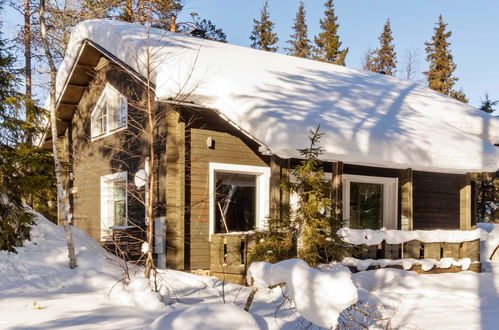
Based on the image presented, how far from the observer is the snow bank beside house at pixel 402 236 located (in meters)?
8.22

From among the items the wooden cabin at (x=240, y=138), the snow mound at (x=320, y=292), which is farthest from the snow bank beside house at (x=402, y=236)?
the snow mound at (x=320, y=292)

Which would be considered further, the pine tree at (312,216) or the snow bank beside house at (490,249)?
the snow bank beside house at (490,249)

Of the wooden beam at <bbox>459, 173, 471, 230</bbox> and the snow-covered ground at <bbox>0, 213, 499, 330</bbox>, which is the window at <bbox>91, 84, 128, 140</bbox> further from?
the wooden beam at <bbox>459, 173, 471, 230</bbox>

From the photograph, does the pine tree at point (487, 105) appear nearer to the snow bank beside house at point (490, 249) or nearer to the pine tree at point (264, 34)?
the snow bank beside house at point (490, 249)

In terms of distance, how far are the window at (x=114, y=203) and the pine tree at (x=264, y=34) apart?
1027 inches

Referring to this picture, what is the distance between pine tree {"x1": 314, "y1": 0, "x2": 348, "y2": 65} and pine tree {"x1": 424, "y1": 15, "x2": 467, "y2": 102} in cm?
527

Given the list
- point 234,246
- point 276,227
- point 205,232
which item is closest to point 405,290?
point 276,227

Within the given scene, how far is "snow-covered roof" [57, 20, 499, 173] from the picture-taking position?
7.93 m

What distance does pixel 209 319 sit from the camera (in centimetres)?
367

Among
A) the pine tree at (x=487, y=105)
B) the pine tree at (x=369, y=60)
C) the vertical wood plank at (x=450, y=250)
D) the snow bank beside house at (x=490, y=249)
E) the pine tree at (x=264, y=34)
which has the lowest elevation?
the snow bank beside house at (x=490, y=249)

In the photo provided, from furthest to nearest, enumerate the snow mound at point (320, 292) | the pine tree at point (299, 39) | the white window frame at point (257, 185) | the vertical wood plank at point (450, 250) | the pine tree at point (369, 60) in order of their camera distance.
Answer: the pine tree at point (369, 60)
the pine tree at point (299, 39)
the vertical wood plank at point (450, 250)
the white window frame at point (257, 185)
the snow mound at point (320, 292)

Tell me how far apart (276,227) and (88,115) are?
769cm

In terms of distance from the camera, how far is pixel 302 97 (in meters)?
9.48

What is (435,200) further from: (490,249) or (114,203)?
(114,203)
